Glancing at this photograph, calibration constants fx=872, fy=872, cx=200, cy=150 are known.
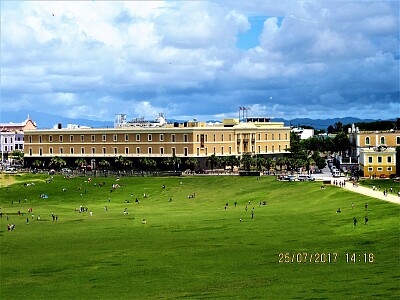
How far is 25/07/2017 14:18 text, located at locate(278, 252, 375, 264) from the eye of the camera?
59.7 meters

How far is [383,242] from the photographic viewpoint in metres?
64.9

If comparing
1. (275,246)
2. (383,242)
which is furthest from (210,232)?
(383,242)

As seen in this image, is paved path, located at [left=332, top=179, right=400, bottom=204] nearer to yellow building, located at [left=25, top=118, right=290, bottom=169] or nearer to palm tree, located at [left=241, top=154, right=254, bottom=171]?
palm tree, located at [left=241, top=154, right=254, bottom=171]

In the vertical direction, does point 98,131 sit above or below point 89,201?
above

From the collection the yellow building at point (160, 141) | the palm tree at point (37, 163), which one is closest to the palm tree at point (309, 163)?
the yellow building at point (160, 141)

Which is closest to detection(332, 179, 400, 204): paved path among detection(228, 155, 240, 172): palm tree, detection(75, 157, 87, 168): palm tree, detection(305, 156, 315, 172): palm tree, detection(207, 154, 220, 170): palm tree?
detection(305, 156, 315, 172): palm tree

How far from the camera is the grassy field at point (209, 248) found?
53.1m

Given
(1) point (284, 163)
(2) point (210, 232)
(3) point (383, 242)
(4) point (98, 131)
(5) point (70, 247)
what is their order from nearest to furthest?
(3) point (383, 242) → (5) point (70, 247) → (2) point (210, 232) → (1) point (284, 163) → (4) point (98, 131)

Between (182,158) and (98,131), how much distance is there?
20762 millimetres

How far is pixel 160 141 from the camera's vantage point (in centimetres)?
15850

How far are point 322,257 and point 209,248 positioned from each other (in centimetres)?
1021

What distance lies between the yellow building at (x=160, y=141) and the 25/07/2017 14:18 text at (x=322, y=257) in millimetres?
91292

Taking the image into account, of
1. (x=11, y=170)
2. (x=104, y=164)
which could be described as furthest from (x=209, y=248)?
(x=11, y=170)

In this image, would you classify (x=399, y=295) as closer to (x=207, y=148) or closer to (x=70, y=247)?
(x=70, y=247)
